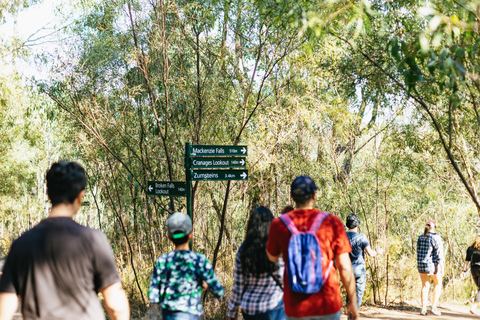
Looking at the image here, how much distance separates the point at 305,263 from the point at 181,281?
96 centimetres

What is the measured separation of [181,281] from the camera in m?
3.87

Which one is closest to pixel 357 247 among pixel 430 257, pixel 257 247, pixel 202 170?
pixel 202 170

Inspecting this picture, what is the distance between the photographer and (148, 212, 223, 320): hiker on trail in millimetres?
3848

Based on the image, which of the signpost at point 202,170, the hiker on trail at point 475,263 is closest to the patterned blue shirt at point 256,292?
the signpost at point 202,170

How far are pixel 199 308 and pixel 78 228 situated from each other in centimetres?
160

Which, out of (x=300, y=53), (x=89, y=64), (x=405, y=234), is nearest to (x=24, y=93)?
(x=89, y=64)

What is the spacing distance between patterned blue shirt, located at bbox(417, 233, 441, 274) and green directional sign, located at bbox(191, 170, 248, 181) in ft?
13.1

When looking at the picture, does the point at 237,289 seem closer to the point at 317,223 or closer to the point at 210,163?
the point at 317,223

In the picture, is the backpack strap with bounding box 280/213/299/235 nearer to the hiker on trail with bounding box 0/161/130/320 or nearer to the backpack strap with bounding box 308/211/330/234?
the backpack strap with bounding box 308/211/330/234

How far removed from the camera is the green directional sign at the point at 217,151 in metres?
7.32

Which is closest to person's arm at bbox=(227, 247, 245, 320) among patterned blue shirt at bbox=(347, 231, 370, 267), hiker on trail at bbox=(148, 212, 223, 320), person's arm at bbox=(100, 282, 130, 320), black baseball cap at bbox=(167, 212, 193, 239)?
hiker on trail at bbox=(148, 212, 223, 320)

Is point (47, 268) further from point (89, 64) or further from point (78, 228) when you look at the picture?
point (89, 64)

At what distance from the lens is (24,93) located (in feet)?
47.3

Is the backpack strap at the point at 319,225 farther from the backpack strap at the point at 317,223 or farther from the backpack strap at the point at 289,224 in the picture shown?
the backpack strap at the point at 289,224
